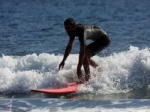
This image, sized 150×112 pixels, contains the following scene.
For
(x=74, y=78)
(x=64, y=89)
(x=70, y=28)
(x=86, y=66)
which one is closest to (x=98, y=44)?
(x=86, y=66)

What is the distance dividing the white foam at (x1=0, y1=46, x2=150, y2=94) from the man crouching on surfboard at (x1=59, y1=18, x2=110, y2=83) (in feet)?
1.41

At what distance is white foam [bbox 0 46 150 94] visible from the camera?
A: 9.41m

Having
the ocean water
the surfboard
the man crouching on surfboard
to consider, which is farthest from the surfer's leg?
the surfboard

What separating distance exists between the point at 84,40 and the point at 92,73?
3.94 ft

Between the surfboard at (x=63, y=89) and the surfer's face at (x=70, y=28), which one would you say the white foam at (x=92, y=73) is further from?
the surfer's face at (x=70, y=28)

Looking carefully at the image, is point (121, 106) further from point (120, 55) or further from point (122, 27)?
point (122, 27)

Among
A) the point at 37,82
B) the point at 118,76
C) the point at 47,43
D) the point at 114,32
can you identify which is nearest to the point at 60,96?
the point at 37,82

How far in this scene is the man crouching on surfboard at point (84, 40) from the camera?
8859mm

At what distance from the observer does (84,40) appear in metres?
8.91

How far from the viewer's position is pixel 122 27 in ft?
68.5

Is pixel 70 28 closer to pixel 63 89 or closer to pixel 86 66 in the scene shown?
pixel 86 66

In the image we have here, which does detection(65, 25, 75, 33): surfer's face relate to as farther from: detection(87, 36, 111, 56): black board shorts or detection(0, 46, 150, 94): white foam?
detection(0, 46, 150, 94): white foam

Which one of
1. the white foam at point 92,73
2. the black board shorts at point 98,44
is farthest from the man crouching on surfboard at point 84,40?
the white foam at point 92,73

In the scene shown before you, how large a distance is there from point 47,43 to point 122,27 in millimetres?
6259
